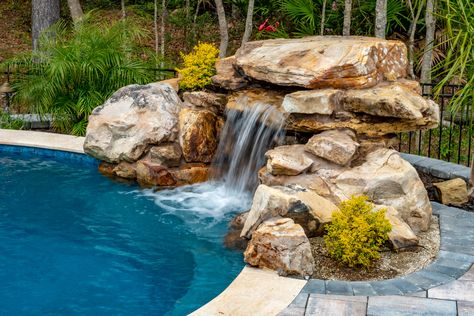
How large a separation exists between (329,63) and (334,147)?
1060 millimetres

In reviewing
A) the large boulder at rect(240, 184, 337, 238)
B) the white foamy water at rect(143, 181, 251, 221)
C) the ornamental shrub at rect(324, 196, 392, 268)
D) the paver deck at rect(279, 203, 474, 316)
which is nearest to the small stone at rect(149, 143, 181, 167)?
the white foamy water at rect(143, 181, 251, 221)

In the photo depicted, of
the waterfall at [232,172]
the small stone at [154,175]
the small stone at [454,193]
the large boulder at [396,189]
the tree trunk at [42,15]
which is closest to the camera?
the large boulder at [396,189]

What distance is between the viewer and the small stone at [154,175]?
837cm

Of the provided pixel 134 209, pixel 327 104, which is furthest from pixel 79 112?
pixel 327 104

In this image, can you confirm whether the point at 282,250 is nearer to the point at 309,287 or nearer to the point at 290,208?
the point at 309,287

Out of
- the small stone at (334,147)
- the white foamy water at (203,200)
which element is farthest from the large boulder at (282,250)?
the white foamy water at (203,200)

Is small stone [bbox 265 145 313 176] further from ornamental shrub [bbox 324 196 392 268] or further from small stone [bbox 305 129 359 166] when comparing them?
ornamental shrub [bbox 324 196 392 268]

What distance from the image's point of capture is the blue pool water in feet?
17.5

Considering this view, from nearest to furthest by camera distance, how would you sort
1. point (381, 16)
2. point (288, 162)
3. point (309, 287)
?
point (309, 287), point (288, 162), point (381, 16)

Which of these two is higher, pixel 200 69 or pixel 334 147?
pixel 200 69

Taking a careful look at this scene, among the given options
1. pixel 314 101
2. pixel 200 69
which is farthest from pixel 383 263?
pixel 200 69

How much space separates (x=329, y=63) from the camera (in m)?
7.11

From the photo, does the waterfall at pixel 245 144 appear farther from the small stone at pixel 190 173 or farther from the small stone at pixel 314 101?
the small stone at pixel 314 101

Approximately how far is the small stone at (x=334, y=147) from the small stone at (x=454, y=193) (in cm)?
109
